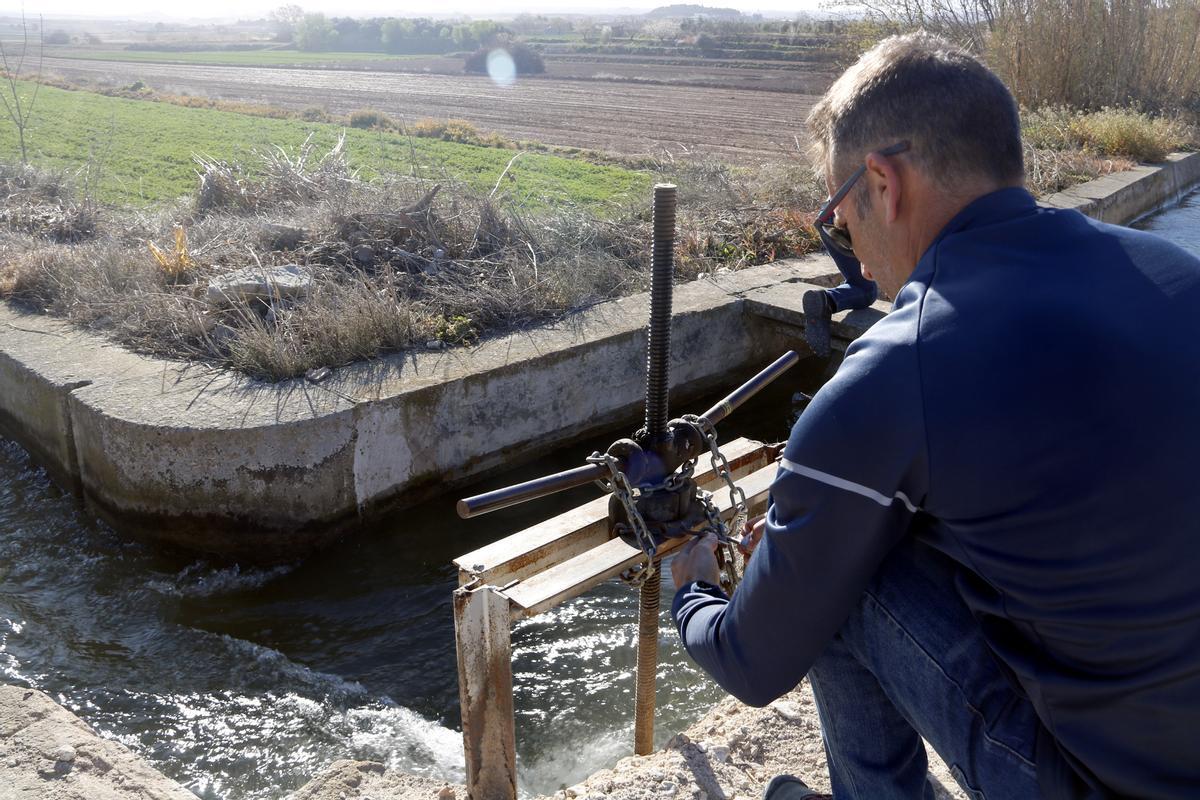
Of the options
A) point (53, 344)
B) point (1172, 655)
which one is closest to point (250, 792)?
point (1172, 655)

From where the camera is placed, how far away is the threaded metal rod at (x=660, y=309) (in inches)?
93.8

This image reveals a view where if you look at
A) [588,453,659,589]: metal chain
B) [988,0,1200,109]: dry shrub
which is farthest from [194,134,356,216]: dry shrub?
[988,0,1200,109]: dry shrub

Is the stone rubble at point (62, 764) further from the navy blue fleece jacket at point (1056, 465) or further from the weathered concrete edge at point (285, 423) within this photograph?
the navy blue fleece jacket at point (1056, 465)

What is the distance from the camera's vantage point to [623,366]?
19.7 ft

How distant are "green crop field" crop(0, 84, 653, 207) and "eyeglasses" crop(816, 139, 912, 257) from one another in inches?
244

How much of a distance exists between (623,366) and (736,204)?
11.6ft

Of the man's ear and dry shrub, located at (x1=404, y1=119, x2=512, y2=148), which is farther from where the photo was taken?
dry shrub, located at (x1=404, y1=119, x2=512, y2=148)

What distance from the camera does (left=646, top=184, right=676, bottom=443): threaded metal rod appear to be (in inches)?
93.8

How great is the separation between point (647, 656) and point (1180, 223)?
10689 millimetres

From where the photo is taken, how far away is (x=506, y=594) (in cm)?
239

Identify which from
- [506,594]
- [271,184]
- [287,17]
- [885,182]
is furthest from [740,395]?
[287,17]

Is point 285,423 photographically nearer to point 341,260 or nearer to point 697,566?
point 341,260

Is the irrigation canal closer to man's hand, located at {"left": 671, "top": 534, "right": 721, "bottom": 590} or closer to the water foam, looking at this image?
the water foam

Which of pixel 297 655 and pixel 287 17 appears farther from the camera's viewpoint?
pixel 287 17
